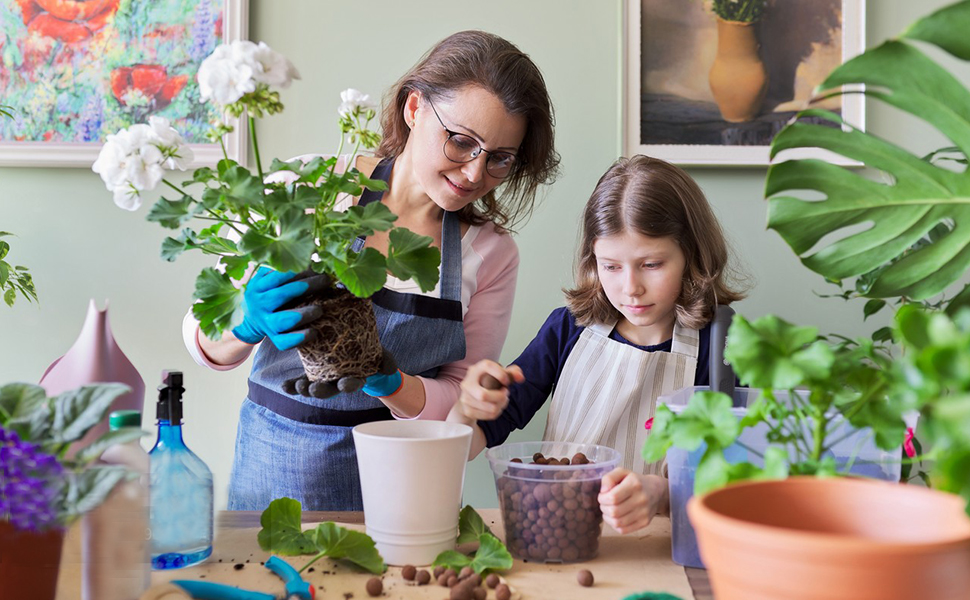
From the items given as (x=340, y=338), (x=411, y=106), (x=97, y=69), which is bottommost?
(x=340, y=338)

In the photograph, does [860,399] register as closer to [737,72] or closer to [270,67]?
[270,67]

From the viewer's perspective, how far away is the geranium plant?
58cm

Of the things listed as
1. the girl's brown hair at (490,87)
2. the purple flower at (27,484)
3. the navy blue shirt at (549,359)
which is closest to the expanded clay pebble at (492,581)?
the purple flower at (27,484)

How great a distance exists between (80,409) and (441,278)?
0.88 metres

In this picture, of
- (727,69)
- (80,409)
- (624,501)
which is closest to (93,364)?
(80,409)

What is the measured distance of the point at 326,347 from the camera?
91cm

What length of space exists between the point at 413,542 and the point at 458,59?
832mm

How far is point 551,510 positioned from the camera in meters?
0.86

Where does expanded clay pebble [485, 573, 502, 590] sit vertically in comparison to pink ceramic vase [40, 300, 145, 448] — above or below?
below

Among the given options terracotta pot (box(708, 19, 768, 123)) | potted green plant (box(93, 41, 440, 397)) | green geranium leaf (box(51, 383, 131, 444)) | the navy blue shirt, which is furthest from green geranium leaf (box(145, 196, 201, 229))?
terracotta pot (box(708, 19, 768, 123))

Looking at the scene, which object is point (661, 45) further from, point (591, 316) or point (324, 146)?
point (324, 146)

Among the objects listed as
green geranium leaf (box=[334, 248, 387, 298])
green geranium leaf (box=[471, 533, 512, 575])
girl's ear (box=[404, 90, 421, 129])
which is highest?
girl's ear (box=[404, 90, 421, 129])

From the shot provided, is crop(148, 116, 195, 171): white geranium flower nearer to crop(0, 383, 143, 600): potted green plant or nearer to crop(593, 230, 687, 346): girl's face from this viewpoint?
crop(0, 383, 143, 600): potted green plant

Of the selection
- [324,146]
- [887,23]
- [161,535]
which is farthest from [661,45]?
[161,535]
